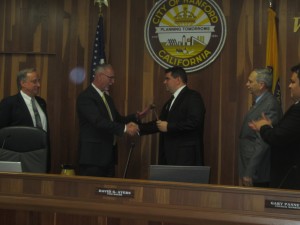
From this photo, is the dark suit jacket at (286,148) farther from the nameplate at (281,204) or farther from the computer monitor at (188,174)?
the nameplate at (281,204)

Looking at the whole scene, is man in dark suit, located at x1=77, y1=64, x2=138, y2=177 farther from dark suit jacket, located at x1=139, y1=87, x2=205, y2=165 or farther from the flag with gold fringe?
the flag with gold fringe

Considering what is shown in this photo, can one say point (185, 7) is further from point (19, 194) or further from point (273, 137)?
point (19, 194)

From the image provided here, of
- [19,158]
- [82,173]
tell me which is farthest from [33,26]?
[19,158]

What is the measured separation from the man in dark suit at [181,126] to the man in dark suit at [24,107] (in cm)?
109

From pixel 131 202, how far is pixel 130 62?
10.3ft

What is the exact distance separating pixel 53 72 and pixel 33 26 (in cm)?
57

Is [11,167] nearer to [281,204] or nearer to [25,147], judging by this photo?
[25,147]

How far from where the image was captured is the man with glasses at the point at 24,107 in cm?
423

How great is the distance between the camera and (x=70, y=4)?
541 cm

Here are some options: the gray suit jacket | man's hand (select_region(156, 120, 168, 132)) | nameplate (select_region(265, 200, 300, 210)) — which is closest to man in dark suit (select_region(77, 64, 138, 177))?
man's hand (select_region(156, 120, 168, 132))

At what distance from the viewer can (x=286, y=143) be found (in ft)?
9.50

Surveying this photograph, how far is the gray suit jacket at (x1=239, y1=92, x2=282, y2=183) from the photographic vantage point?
11.4 feet

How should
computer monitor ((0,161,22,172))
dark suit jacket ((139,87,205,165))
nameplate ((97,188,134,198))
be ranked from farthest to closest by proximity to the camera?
dark suit jacket ((139,87,205,165))
computer monitor ((0,161,22,172))
nameplate ((97,188,134,198))

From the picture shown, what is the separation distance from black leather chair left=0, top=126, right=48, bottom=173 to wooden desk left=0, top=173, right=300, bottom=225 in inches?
26.5
